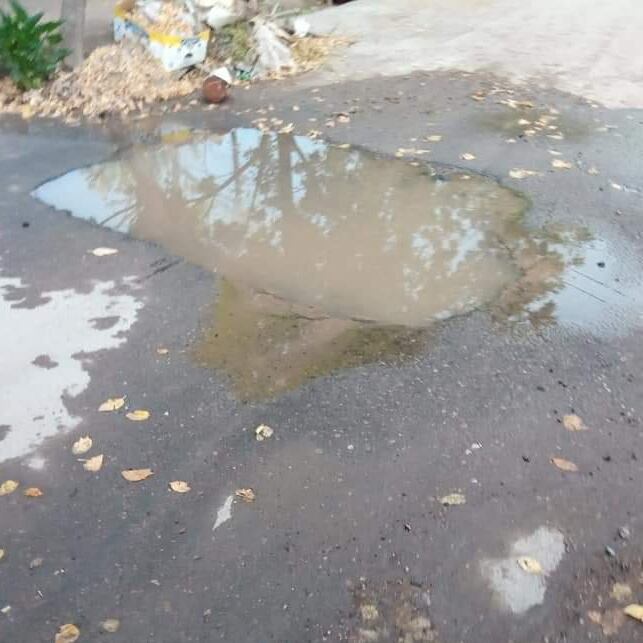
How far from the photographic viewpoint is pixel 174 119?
27.2 feet

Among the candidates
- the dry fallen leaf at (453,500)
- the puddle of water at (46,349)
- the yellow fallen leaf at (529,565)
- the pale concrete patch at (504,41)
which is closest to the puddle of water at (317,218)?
the puddle of water at (46,349)

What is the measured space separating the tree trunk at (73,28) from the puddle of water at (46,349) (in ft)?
16.3

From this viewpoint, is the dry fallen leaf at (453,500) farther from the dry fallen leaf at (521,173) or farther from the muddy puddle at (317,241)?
the dry fallen leaf at (521,173)

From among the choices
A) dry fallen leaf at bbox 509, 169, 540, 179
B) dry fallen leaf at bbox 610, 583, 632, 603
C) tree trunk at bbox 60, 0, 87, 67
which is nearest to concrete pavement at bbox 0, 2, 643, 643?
dry fallen leaf at bbox 610, 583, 632, 603

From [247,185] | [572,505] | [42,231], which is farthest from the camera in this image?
[247,185]

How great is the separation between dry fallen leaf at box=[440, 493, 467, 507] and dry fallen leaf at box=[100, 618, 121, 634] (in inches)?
56.1

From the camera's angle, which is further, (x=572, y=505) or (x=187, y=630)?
(x=572, y=505)

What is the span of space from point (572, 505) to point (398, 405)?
987 mm

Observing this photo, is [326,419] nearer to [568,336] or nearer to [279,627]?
[279,627]

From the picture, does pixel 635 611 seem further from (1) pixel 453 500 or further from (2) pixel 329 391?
(2) pixel 329 391

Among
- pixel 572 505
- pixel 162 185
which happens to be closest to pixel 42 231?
pixel 162 185

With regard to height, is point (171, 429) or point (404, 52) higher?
point (171, 429)

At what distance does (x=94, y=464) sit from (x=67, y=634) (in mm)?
938

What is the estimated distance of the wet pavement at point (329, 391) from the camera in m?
3.03
